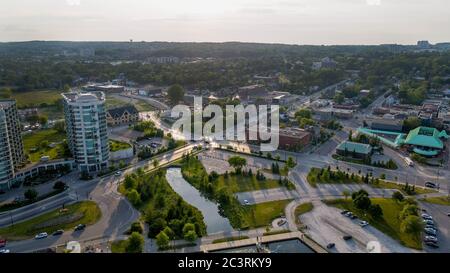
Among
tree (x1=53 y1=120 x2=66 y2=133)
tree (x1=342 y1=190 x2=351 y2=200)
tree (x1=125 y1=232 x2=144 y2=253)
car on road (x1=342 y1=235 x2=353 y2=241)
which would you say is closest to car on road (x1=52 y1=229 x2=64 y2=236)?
tree (x1=125 y1=232 x2=144 y2=253)

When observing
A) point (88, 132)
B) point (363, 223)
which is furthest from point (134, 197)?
point (363, 223)

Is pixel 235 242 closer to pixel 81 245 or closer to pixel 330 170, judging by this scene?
pixel 81 245

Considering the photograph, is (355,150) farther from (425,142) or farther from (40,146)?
(40,146)

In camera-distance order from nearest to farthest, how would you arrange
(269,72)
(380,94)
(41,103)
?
(41,103) < (380,94) < (269,72)

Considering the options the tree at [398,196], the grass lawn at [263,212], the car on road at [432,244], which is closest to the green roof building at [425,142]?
the tree at [398,196]
